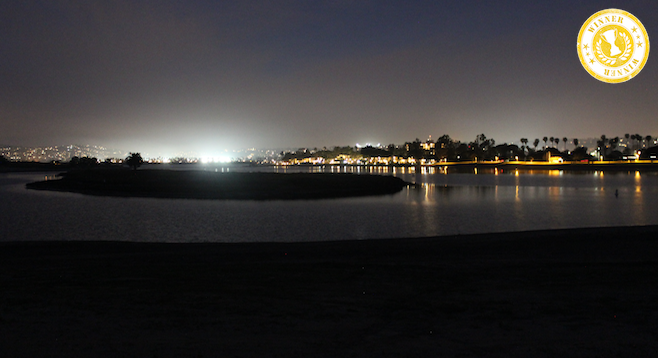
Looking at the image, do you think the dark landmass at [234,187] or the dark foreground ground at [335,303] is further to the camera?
the dark landmass at [234,187]

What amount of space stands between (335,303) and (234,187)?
47990 mm

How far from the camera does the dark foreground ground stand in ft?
20.2

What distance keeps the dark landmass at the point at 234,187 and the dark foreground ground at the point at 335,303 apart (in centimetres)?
3585

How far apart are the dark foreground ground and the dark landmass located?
35.9 metres

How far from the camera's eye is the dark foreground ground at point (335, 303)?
6.15 m

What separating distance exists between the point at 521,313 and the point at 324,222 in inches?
803

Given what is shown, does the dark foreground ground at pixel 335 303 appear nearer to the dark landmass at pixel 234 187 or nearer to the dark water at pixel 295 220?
the dark water at pixel 295 220

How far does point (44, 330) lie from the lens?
6.67 meters

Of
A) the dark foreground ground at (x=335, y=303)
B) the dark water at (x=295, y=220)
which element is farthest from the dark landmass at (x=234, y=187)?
the dark foreground ground at (x=335, y=303)

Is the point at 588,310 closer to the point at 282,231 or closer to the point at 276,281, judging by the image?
the point at 276,281

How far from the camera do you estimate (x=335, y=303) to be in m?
8.21

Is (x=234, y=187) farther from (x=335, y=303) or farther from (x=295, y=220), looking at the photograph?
(x=335, y=303)

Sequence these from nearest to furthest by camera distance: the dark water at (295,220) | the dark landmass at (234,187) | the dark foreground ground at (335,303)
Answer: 1. the dark foreground ground at (335,303)
2. the dark water at (295,220)
3. the dark landmass at (234,187)

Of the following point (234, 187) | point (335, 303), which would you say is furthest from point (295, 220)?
point (234, 187)
